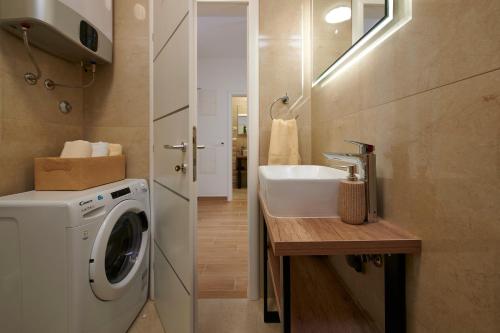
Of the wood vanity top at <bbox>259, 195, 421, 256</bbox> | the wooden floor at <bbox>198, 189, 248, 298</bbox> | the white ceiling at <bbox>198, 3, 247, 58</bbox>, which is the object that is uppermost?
the white ceiling at <bbox>198, 3, 247, 58</bbox>

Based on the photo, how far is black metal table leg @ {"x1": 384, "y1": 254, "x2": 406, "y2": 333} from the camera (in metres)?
0.70

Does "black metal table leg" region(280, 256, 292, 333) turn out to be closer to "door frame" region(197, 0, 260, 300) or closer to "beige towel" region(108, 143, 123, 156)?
"door frame" region(197, 0, 260, 300)

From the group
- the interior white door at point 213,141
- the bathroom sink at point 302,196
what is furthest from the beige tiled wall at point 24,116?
the interior white door at point 213,141

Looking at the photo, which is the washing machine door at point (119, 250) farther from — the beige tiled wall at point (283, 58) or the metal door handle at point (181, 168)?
the beige tiled wall at point (283, 58)

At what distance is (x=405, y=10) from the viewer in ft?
2.35

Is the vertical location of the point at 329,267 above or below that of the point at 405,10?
below

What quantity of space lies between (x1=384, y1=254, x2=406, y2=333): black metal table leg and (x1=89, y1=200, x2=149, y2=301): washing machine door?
116 centimetres

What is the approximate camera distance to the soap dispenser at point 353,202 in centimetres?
76

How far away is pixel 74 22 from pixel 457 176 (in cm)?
174

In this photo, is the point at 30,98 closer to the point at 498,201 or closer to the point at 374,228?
the point at 374,228

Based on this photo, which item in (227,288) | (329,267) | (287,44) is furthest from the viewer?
(227,288)

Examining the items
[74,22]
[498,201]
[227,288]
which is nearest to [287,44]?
[74,22]

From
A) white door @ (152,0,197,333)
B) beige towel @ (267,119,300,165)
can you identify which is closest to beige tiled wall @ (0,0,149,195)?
white door @ (152,0,197,333)

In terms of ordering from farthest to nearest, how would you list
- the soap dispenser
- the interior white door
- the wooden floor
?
the interior white door → the wooden floor → the soap dispenser
